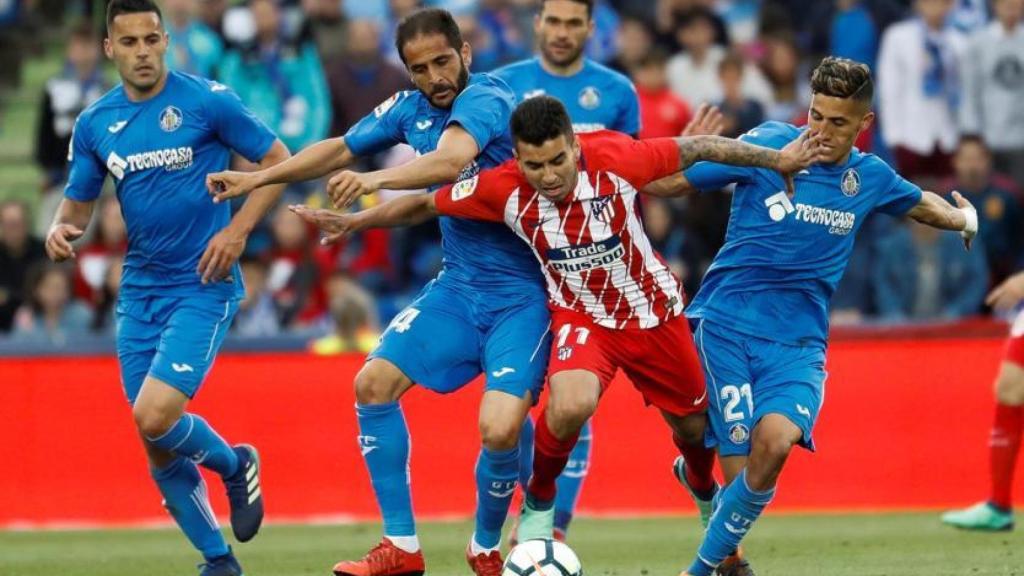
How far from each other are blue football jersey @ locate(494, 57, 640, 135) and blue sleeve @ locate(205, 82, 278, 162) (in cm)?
198

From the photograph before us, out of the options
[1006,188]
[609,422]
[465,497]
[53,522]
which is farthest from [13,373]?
[1006,188]

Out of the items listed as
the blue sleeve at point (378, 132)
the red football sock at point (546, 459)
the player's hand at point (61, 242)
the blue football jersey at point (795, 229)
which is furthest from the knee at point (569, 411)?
the player's hand at point (61, 242)

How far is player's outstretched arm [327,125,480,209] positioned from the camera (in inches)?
326

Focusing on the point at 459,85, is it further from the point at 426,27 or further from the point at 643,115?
the point at 643,115

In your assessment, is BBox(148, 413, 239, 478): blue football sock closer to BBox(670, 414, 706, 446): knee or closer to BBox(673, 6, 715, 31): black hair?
BBox(670, 414, 706, 446): knee

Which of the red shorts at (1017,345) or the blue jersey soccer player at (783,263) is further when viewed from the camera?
the red shorts at (1017,345)

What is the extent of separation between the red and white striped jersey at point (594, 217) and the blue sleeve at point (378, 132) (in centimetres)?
50

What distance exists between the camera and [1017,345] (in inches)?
459

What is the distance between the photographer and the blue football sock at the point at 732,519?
8672 mm

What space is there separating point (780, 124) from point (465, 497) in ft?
18.3

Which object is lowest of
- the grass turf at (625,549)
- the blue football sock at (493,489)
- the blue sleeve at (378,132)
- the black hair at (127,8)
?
the grass turf at (625,549)

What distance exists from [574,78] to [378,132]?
2715 millimetres

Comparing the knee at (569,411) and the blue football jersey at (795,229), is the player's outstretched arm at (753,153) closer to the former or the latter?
the blue football jersey at (795,229)

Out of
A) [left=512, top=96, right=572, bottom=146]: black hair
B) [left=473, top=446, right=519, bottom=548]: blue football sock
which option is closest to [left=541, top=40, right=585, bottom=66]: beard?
[left=512, top=96, right=572, bottom=146]: black hair
